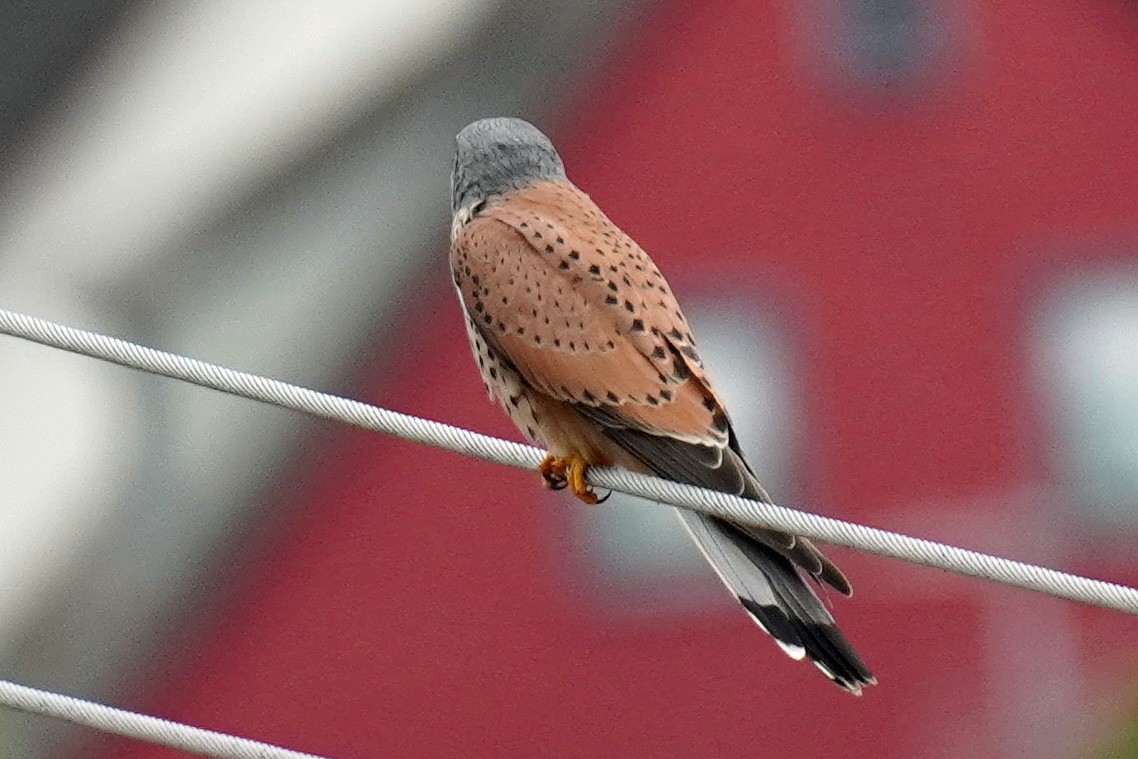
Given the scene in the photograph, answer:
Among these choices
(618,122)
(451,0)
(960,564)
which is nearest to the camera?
(960,564)

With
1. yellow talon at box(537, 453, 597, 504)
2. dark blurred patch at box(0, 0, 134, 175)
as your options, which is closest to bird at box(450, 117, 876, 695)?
yellow talon at box(537, 453, 597, 504)

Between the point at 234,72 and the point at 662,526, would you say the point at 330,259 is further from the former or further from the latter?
the point at 662,526

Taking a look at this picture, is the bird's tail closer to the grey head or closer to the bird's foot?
the bird's foot

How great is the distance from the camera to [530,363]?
175 inches

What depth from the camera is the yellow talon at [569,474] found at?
14.0 ft

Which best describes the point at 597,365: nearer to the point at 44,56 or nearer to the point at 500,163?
the point at 500,163

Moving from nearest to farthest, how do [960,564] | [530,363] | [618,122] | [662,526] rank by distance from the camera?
1. [960,564]
2. [530,363]
3. [662,526]
4. [618,122]

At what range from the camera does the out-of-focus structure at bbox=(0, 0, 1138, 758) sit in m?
11.5

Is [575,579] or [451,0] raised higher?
[451,0]

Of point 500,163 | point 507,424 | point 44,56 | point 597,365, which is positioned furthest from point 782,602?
point 44,56

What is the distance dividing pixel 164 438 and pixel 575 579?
2498 mm

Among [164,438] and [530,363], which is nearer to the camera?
[530,363]

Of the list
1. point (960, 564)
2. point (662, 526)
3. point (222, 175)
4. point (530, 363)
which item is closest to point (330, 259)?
point (222, 175)

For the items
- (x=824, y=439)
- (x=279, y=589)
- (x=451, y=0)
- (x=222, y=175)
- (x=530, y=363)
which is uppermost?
(x=530, y=363)
